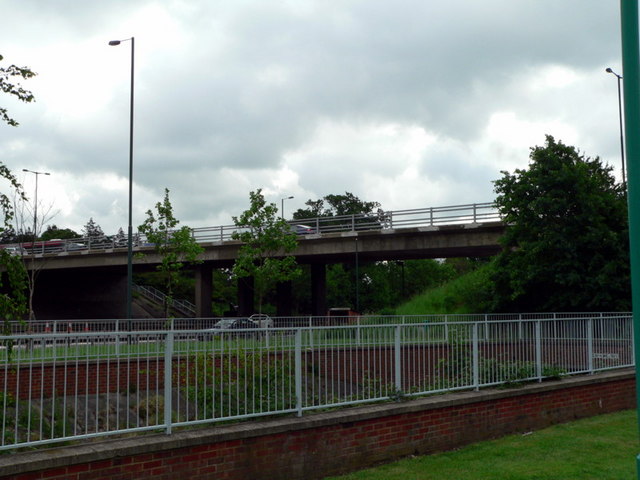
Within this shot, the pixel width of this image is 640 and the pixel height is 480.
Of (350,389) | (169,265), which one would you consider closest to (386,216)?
(169,265)

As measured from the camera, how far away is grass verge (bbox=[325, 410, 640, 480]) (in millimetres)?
8203

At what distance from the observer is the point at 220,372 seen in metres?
8.06

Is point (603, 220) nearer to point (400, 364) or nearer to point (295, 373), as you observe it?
point (400, 364)

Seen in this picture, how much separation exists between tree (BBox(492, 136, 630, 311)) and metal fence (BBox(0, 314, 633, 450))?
15.0m

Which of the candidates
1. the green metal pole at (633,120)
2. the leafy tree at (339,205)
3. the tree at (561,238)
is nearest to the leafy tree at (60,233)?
the leafy tree at (339,205)

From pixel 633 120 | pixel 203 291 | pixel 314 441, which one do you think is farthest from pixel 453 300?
pixel 633 120

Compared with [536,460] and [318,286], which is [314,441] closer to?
[536,460]

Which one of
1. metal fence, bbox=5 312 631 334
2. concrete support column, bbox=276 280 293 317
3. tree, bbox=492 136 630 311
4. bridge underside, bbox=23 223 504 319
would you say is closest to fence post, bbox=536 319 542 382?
metal fence, bbox=5 312 631 334

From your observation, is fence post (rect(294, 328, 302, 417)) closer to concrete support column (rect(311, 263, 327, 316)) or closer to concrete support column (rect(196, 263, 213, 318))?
concrete support column (rect(196, 263, 213, 318))

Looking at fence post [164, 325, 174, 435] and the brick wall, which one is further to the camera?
fence post [164, 325, 174, 435]

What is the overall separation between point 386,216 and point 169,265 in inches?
504

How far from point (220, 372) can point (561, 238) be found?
817 inches

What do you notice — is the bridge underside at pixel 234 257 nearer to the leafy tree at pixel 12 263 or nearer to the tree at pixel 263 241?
the tree at pixel 263 241

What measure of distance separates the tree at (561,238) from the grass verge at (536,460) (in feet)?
50.8
